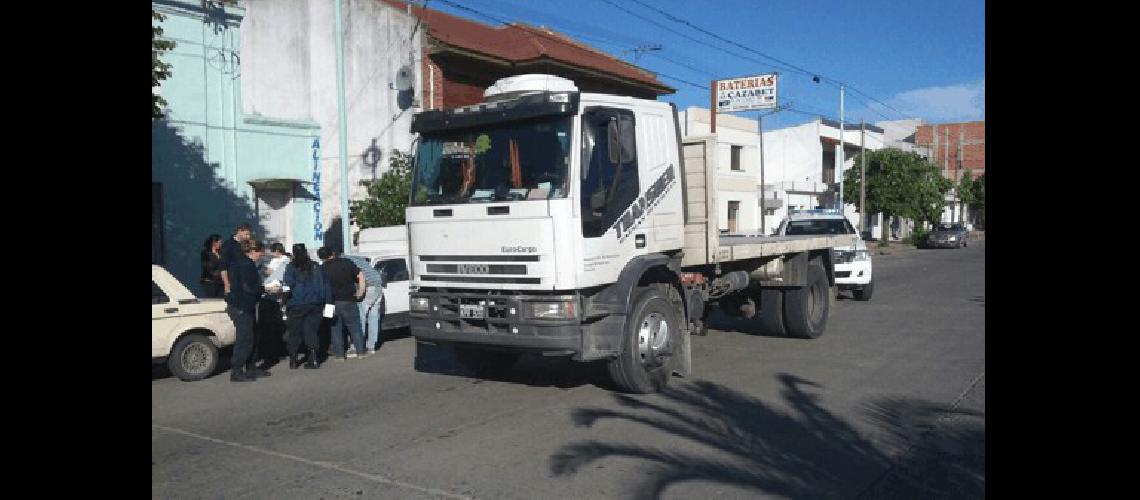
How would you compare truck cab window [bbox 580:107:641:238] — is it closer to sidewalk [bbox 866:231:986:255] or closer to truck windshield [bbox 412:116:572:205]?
truck windshield [bbox 412:116:572:205]

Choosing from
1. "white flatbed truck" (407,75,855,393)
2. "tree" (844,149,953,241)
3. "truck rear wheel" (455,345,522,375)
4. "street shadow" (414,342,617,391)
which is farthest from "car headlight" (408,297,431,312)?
"tree" (844,149,953,241)

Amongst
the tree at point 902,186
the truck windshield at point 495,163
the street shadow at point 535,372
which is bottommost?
the street shadow at point 535,372

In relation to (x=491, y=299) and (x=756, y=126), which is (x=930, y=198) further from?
(x=491, y=299)

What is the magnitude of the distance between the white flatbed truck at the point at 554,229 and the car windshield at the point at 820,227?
871 centimetres

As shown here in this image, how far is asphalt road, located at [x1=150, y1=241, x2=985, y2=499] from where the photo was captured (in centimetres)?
542

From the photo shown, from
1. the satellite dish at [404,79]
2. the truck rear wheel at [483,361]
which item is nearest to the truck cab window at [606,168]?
the truck rear wheel at [483,361]

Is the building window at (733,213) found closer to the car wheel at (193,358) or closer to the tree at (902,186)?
the tree at (902,186)

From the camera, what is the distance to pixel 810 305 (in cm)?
1177

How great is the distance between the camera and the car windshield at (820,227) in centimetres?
1683

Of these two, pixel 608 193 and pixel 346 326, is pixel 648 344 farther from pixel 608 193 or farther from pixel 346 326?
pixel 346 326

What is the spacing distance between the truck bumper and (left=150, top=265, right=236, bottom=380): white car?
2.94 m

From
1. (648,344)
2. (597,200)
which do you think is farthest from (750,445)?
(597,200)

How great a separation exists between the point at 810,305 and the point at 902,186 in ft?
114

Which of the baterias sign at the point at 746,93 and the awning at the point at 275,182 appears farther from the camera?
the baterias sign at the point at 746,93
